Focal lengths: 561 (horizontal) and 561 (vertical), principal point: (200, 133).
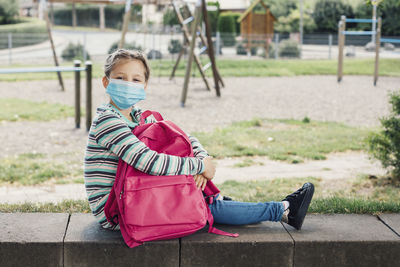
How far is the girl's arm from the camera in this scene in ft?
9.07

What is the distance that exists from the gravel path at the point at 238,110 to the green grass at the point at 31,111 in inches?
14.5

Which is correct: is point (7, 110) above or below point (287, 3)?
below

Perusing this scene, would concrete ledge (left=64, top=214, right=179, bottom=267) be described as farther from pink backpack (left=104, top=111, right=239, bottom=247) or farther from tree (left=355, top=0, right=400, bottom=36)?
tree (left=355, top=0, right=400, bottom=36)

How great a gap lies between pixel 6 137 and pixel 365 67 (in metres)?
14.5

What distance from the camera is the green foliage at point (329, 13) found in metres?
39.1

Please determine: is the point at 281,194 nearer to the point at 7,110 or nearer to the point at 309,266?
the point at 309,266

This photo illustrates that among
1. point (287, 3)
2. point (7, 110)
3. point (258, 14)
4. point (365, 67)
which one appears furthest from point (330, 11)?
point (7, 110)

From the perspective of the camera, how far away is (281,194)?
16.1 ft

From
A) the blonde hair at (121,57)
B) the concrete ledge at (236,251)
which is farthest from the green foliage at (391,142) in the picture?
the blonde hair at (121,57)

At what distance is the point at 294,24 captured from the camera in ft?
133

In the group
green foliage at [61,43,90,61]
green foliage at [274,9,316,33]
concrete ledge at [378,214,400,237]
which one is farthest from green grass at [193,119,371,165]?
green foliage at [274,9,316,33]

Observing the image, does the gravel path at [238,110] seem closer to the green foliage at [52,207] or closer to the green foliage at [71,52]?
the green foliage at [52,207]

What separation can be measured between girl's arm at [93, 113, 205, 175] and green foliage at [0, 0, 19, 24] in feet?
123

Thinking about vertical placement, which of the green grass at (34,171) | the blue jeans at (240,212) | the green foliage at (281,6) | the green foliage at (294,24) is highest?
the green foliage at (281,6)
